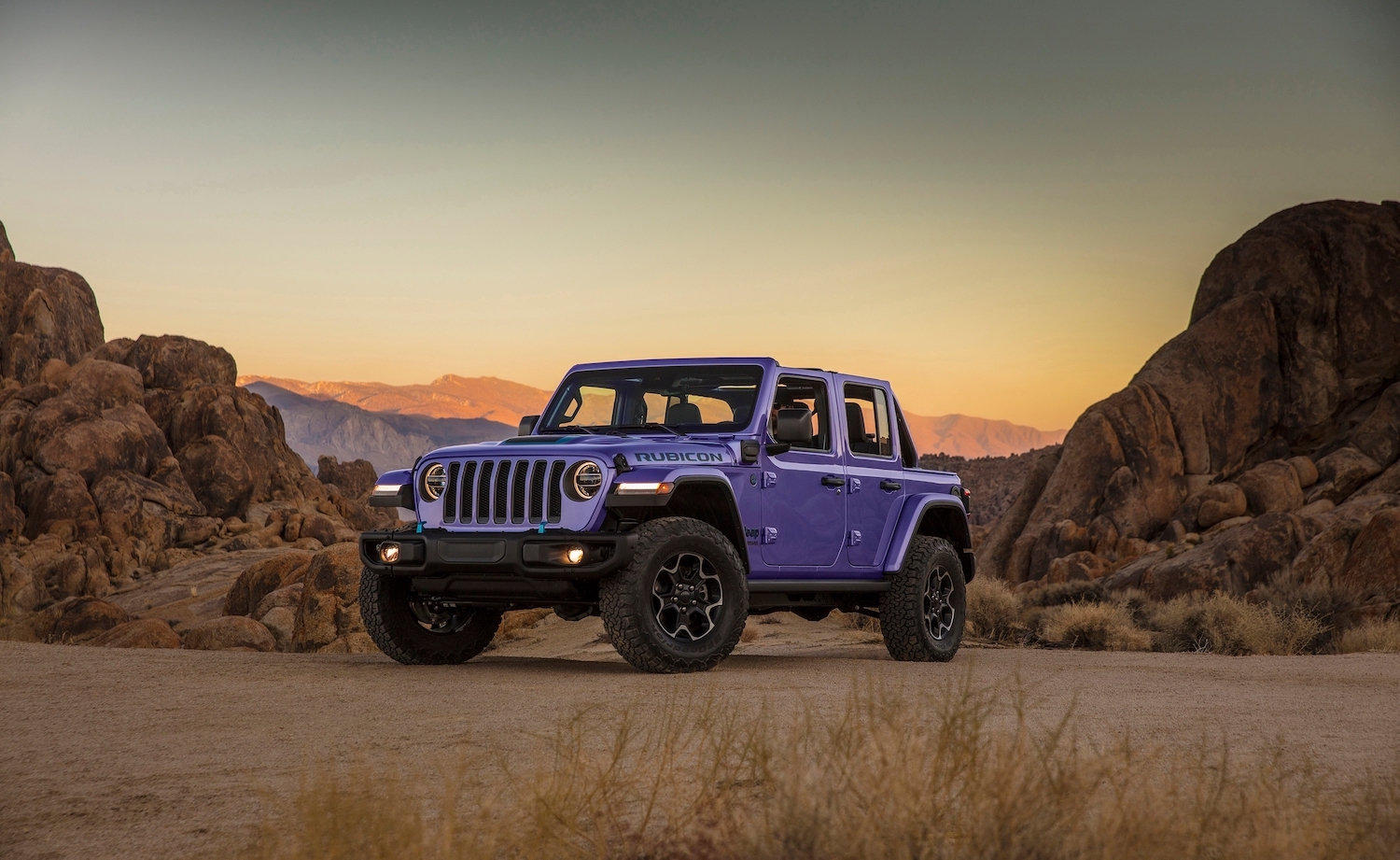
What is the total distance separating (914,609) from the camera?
36.8ft

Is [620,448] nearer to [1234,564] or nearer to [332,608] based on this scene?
[332,608]

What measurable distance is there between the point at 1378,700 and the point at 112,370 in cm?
6265

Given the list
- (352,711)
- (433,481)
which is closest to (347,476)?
(433,481)

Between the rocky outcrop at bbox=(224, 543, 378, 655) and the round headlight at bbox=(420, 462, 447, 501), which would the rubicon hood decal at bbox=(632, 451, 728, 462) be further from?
the rocky outcrop at bbox=(224, 543, 378, 655)

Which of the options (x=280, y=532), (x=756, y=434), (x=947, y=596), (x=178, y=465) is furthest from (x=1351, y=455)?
(x=178, y=465)

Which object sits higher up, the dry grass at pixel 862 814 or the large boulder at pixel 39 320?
the large boulder at pixel 39 320

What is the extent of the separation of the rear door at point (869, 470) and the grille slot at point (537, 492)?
9.70ft

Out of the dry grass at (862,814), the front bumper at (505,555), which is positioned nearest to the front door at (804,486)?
the front bumper at (505,555)

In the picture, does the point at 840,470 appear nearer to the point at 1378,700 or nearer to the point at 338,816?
the point at 1378,700

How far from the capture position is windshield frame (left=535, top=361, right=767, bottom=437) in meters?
10.2

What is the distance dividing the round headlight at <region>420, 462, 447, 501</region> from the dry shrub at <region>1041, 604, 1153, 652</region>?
9.61m

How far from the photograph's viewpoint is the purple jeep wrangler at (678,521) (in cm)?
888

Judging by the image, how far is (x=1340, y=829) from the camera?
166 inches

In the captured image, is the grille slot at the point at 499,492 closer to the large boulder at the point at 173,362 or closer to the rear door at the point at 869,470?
the rear door at the point at 869,470
